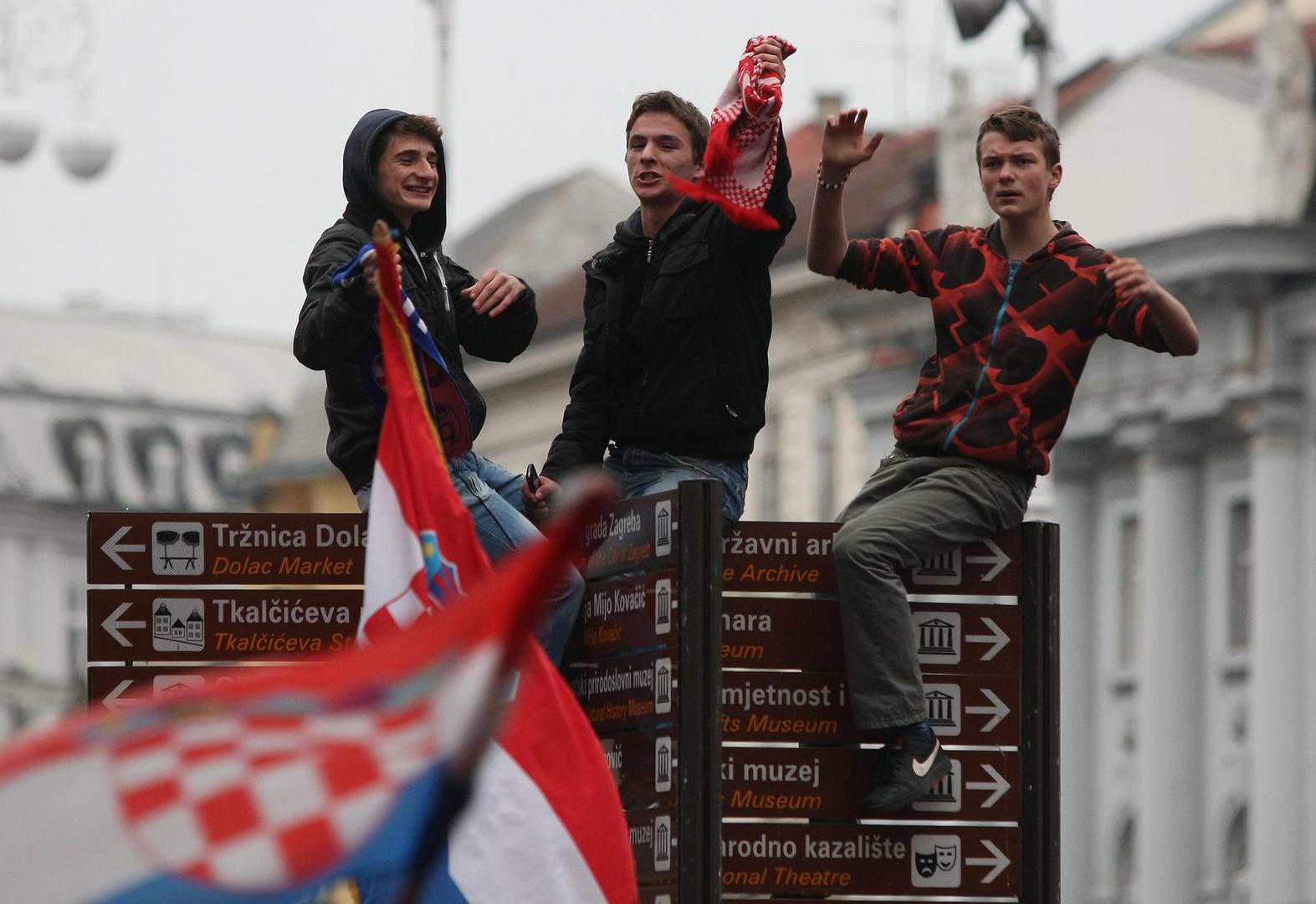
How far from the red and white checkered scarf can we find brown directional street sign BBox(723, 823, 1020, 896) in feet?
5.10

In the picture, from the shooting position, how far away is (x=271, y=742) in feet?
14.0

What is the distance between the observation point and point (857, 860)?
879 cm

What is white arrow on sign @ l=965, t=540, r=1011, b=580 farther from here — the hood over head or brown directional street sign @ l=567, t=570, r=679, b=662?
the hood over head

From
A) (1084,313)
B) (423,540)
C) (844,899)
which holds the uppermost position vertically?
(1084,313)

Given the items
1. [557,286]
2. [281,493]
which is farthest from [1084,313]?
[281,493]

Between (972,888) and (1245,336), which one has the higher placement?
(1245,336)

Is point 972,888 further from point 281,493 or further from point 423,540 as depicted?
point 281,493

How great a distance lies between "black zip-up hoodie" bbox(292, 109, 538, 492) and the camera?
8469mm

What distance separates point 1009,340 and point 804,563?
82 cm

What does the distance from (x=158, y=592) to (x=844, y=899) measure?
203 cm

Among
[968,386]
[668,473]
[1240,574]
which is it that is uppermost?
[1240,574]

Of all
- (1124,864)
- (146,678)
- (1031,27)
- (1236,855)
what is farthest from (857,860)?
(1124,864)

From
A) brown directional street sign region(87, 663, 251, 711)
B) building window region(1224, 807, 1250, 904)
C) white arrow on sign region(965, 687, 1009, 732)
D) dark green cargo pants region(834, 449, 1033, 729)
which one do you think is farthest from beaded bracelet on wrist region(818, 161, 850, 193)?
building window region(1224, 807, 1250, 904)

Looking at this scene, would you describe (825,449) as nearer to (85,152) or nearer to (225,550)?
(85,152)
